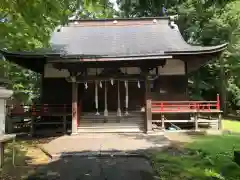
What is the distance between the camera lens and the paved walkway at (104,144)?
30.7 feet

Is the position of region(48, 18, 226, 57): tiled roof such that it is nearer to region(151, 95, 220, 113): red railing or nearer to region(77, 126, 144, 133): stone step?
region(151, 95, 220, 113): red railing

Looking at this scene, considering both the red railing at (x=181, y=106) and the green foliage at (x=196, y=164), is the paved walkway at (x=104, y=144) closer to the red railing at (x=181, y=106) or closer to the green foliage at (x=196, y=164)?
the green foliage at (x=196, y=164)

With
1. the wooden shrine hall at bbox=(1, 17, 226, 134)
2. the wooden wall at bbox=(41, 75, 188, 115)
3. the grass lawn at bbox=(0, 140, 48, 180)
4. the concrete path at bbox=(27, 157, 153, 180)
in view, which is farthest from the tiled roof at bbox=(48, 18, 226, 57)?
the concrete path at bbox=(27, 157, 153, 180)

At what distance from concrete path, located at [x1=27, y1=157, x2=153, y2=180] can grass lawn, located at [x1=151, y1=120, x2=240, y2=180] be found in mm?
440

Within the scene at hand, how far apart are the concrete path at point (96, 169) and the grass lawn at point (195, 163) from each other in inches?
17.3

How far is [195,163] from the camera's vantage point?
7438 millimetres

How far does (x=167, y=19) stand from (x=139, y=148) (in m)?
12.7

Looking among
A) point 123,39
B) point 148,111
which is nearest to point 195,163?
point 148,111

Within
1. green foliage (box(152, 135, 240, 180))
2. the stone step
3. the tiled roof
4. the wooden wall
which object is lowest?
green foliage (box(152, 135, 240, 180))

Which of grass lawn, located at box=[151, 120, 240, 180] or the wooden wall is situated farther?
the wooden wall

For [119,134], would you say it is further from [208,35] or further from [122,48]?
[208,35]

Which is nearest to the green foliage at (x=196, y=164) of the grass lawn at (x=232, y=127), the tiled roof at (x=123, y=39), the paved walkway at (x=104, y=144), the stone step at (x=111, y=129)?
the paved walkway at (x=104, y=144)

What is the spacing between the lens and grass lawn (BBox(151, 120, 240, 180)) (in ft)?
20.4

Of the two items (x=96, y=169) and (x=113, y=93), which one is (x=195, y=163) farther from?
(x=113, y=93)
